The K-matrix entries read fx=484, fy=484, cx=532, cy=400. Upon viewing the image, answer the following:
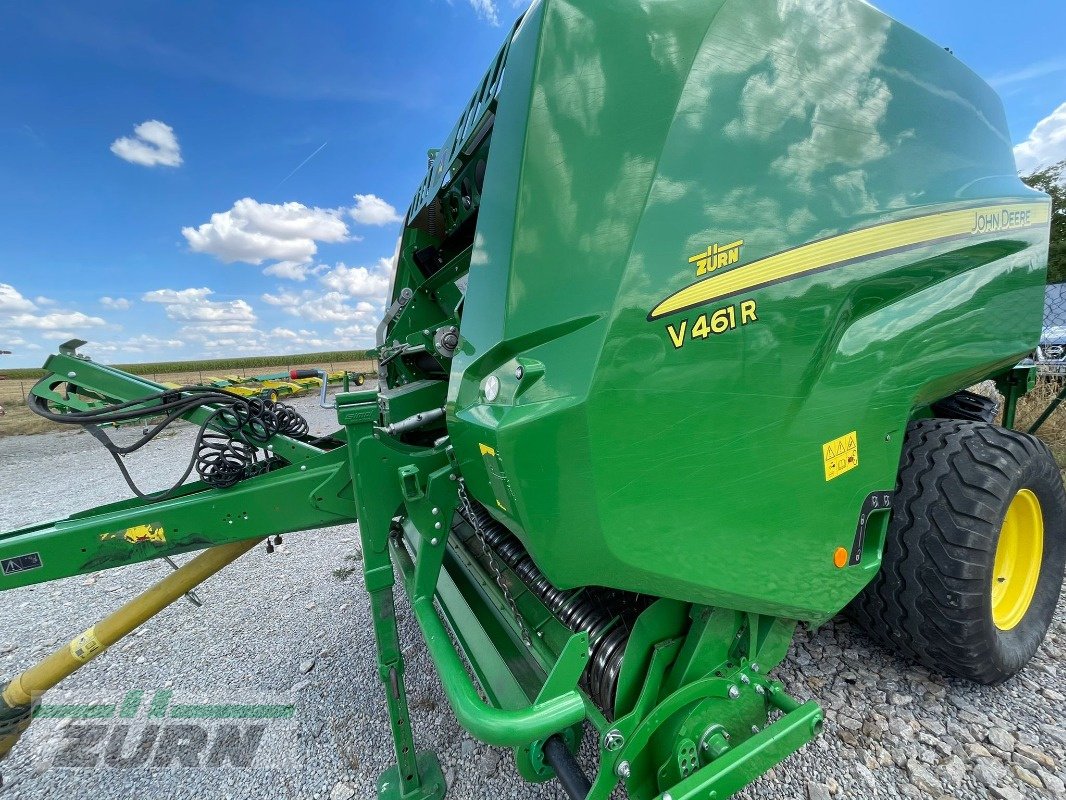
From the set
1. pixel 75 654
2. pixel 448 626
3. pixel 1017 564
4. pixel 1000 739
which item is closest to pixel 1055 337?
pixel 1017 564

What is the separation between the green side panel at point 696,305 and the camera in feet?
3.91

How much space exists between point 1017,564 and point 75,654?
410cm

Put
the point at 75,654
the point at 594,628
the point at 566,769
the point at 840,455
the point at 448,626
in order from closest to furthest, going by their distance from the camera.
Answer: the point at 566,769 → the point at 840,455 → the point at 594,628 → the point at 75,654 → the point at 448,626

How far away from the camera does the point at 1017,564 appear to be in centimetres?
237

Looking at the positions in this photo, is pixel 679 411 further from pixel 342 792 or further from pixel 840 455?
pixel 342 792

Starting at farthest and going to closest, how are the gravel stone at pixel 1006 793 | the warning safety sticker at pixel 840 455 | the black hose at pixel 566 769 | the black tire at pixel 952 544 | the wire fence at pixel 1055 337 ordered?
the wire fence at pixel 1055 337 < the black tire at pixel 952 544 < the gravel stone at pixel 1006 793 < the warning safety sticker at pixel 840 455 < the black hose at pixel 566 769

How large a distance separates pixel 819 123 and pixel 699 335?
0.78m

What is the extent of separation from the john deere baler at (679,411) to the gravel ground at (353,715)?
8.9 inches

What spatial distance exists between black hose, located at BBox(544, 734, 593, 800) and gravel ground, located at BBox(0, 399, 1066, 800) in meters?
0.58

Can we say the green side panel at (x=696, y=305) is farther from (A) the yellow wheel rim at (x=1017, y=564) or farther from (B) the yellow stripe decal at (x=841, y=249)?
(A) the yellow wheel rim at (x=1017, y=564)

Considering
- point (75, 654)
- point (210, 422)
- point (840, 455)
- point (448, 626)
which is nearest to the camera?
point (840, 455)

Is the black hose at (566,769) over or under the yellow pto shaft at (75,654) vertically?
under

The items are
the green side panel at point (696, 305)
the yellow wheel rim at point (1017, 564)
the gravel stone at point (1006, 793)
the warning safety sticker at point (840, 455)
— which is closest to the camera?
the green side panel at point (696, 305)

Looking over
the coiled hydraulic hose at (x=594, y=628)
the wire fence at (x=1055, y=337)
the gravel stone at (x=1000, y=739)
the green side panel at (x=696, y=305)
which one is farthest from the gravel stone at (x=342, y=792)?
the wire fence at (x=1055, y=337)
